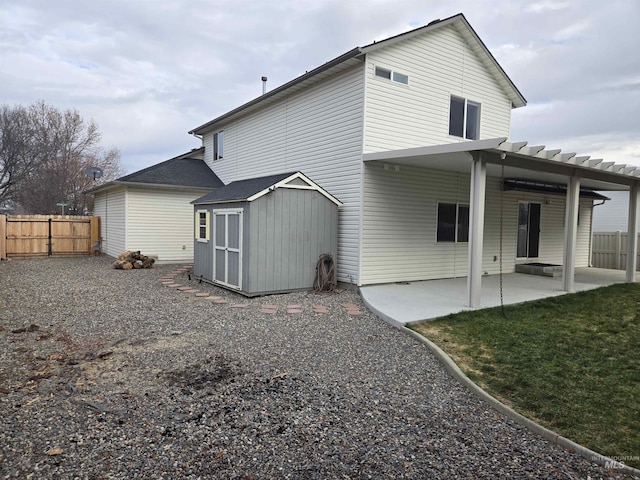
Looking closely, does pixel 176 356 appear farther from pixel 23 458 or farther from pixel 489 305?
pixel 489 305

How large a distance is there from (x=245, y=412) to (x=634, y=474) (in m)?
2.69

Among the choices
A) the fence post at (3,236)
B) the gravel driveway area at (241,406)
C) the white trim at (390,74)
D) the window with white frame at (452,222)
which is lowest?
the gravel driveway area at (241,406)

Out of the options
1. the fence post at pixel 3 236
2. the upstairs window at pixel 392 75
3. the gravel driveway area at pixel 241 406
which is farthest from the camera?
the fence post at pixel 3 236

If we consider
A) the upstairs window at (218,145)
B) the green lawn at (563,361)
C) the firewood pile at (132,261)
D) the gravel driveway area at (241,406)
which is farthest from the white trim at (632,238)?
the firewood pile at (132,261)

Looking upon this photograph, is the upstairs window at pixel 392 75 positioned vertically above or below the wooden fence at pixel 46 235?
above

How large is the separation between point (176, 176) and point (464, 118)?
976cm

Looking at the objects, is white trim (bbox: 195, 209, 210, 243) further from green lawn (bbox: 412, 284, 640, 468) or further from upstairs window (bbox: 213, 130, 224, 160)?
green lawn (bbox: 412, 284, 640, 468)

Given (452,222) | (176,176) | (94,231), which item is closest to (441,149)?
(452,222)

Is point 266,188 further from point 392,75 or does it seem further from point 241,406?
point 241,406

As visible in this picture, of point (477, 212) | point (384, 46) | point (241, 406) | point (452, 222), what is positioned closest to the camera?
point (241, 406)

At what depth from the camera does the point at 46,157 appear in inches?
932

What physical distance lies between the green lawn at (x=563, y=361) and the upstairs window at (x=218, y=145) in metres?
11.7

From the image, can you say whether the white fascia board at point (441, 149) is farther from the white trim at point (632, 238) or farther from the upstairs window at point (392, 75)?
the white trim at point (632, 238)

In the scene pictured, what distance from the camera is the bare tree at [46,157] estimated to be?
75.8 feet
